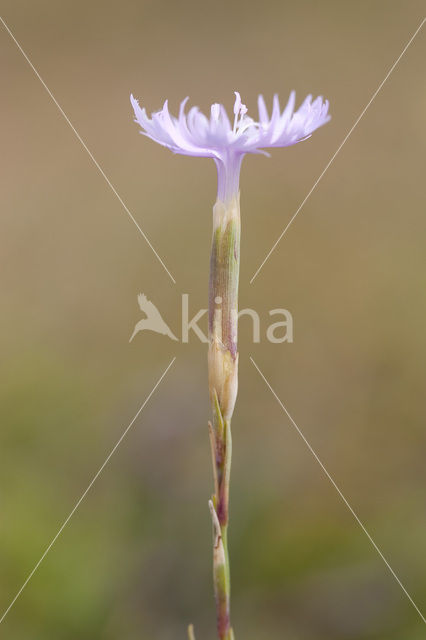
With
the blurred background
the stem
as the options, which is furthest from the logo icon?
the stem

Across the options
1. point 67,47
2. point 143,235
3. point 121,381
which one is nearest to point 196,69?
point 67,47

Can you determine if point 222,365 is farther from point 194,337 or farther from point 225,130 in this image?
point 194,337

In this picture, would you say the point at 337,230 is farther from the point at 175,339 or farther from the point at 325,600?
the point at 325,600

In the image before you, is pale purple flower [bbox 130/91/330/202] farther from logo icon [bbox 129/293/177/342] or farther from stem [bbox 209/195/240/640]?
logo icon [bbox 129/293/177/342]

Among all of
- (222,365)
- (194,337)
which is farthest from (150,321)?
(222,365)

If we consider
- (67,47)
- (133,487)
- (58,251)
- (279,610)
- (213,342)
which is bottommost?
(279,610)

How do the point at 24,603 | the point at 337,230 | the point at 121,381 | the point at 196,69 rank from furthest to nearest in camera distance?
1. the point at 196,69
2. the point at 337,230
3. the point at 121,381
4. the point at 24,603
